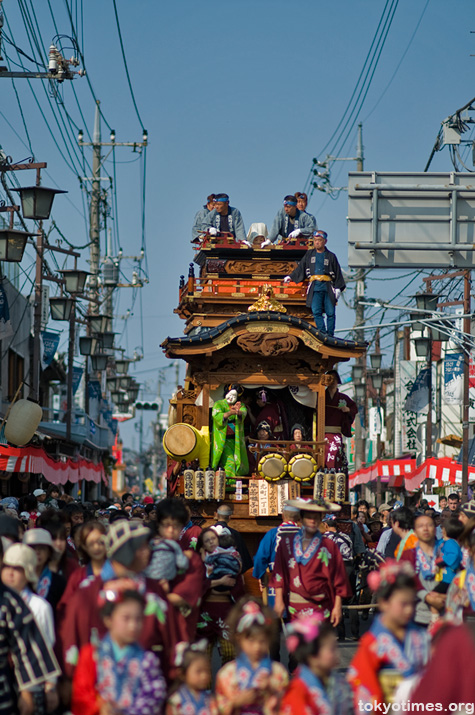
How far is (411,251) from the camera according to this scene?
1571 centimetres

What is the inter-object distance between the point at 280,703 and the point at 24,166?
11910 mm

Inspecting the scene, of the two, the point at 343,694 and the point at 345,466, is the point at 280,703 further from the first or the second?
the point at 345,466

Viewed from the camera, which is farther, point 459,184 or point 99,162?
point 99,162

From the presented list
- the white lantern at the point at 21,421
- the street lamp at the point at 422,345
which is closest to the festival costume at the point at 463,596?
the white lantern at the point at 21,421

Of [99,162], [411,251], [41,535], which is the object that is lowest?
[41,535]

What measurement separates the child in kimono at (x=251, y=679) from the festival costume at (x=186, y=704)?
0.29 meters

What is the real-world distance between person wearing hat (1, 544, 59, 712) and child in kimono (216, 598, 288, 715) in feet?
3.40

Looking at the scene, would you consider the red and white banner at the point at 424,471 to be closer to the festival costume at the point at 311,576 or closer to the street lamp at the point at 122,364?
the street lamp at the point at 122,364

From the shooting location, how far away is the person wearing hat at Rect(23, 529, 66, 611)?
758 cm

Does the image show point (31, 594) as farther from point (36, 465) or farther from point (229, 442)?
point (36, 465)

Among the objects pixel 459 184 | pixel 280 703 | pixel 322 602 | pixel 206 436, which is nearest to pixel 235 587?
pixel 322 602

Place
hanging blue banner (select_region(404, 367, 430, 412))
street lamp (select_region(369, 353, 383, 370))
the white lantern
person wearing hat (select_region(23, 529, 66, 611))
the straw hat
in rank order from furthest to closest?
1. street lamp (select_region(369, 353, 383, 370))
2. hanging blue banner (select_region(404, 367, 430, 412))
3. the white lantern
4. the straw hat
5. person wearing hat (select_region(23, 529, 66, 611))

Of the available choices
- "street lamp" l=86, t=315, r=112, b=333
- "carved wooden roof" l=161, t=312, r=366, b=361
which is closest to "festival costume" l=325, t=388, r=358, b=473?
"carved wooden roof" l=161, t=312, r=366, b=361

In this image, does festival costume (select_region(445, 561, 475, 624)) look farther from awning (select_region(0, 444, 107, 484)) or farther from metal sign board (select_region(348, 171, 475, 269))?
awning (select_region(0, 444, 107, 484))
